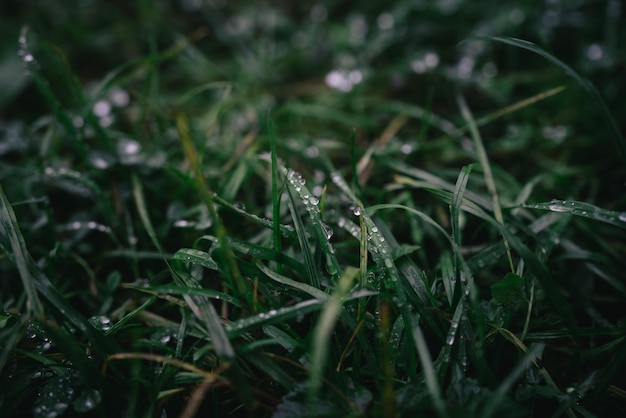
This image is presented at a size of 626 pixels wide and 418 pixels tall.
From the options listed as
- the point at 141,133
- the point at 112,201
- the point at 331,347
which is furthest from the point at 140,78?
Answer: the point at 331,347

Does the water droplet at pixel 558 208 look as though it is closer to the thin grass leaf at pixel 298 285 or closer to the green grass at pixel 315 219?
the green grass at pixel 315 219

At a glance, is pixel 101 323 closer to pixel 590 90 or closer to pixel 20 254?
pixel 20 254

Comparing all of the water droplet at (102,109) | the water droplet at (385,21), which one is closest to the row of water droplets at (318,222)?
the water droplet at (102,109)

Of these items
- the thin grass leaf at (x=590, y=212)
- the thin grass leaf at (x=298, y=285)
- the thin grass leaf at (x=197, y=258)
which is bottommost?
the thin grass leaf at (x=298, y=285)

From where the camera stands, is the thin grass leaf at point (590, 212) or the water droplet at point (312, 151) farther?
the water droplet at point (312, 151)

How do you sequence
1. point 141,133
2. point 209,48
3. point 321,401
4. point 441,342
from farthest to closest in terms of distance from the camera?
point 209,48
point 141,133
point 441,342
point 321,401

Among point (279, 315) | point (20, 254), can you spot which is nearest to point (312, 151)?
point (279, 315)

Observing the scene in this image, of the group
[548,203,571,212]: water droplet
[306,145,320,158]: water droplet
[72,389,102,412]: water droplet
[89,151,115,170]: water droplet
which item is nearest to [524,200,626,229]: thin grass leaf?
[548,203,571,212]: water droplet

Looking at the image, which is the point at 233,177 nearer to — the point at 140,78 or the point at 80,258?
A: the point at 80,258

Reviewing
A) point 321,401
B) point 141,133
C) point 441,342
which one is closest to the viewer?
point 321,401
